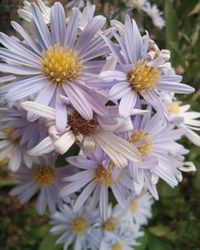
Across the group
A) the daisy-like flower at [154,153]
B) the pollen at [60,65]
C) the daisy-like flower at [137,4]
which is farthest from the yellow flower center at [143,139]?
the daisy-like flower at [137,4]

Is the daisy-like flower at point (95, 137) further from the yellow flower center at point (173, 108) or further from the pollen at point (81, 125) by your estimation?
the yellow flower center at point (173, 108)

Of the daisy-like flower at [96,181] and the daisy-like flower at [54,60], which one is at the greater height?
the daisy-like flower at [54,60]

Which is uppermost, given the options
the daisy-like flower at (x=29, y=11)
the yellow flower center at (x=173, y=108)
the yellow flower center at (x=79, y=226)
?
the daisy-like flower at (x=29, y=11)

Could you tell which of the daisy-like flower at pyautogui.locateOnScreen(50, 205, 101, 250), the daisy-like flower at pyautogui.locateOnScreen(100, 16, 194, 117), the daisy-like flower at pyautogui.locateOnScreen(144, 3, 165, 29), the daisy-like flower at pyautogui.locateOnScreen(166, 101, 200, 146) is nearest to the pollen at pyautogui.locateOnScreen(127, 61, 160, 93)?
the daisy-like flower at pyautogui.locateOnScreen(100, 16, 194, 117)

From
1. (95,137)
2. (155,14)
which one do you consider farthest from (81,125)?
(155,14)

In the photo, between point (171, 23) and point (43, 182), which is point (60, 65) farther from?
point (171, 23)

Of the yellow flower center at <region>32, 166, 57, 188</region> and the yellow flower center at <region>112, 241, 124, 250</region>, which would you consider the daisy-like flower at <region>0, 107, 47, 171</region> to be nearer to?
the yellow flower center at <region>32, 166, 57, 188</region>
